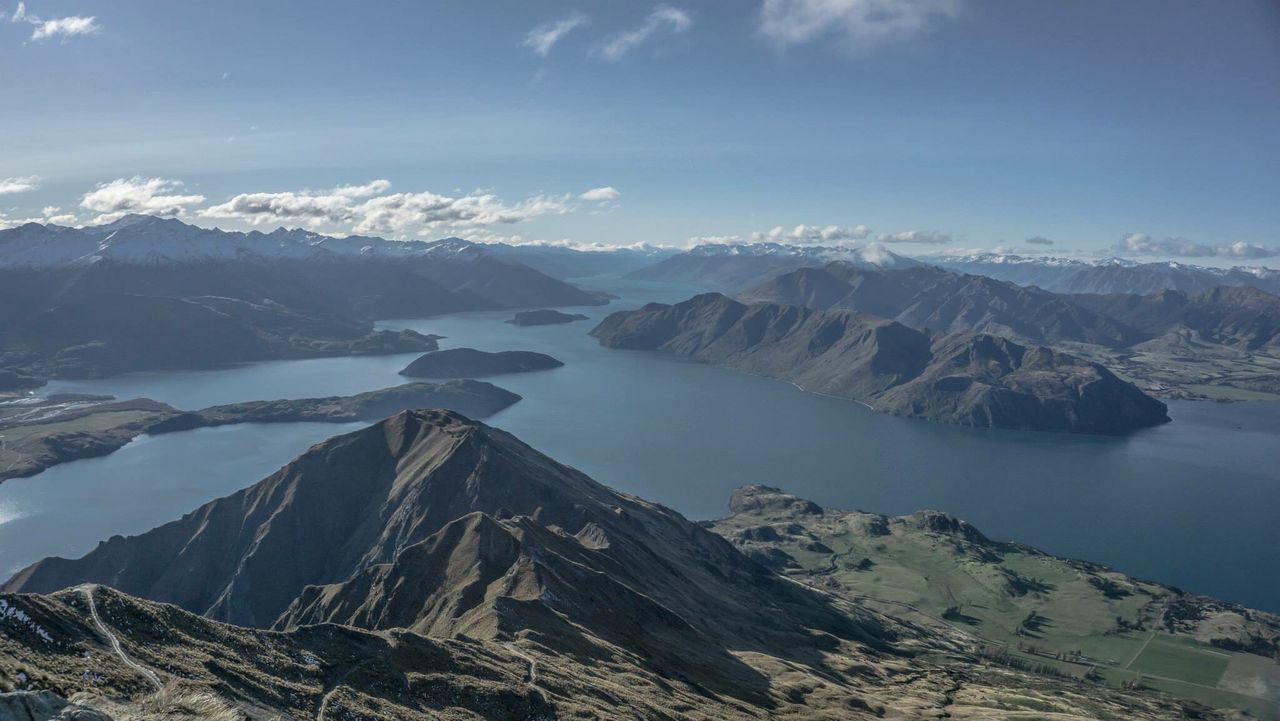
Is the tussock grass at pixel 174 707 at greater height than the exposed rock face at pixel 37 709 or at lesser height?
lesser

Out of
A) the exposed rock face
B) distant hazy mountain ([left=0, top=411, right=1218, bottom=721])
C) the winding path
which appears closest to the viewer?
the exposed rock face

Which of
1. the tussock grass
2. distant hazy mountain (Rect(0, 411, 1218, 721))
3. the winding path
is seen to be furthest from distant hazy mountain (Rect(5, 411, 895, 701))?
the tussock grass

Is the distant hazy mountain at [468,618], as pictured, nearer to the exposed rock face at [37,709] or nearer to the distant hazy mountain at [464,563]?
the exposed rock face at [37,709]

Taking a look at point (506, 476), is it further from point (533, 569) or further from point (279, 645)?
point (279, 645)

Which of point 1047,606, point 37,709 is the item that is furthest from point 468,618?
point 1047,606

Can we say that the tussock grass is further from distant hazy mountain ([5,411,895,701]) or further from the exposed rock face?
distant hazy mountain ([5,411,895,701])

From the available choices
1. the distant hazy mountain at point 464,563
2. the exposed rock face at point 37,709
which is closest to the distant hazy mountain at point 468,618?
the exposed rock face at point 37,709

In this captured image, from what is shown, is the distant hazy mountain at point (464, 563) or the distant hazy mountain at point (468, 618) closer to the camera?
the distant hazy mountain at point (468, 618)

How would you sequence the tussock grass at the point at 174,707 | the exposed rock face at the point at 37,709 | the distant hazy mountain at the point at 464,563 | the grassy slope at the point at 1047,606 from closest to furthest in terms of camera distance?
the exposed rock face at the point at 37,709, the tussock grass at the point at 174,707, the distant hazy mountain at the point at 464,563, the grassy slope at the point at 1047,606

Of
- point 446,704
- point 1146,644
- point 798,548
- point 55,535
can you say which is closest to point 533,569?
point 446,704
